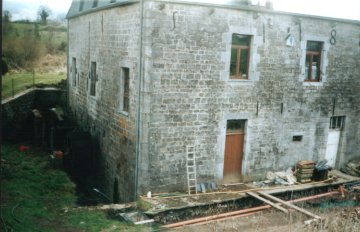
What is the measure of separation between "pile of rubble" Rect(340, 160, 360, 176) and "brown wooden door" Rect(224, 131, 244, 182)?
5493 millimetres

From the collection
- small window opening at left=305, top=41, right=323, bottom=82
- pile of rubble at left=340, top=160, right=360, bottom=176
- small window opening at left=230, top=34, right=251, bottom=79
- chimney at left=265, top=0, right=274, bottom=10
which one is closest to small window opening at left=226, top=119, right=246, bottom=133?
small window opening at left=230, top=34, right=251, bottom=79

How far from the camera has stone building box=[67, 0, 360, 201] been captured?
11.0 m

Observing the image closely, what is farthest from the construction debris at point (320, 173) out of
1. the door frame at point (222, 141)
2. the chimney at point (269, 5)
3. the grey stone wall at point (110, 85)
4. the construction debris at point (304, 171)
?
the grey stone wall at point (110, 85)

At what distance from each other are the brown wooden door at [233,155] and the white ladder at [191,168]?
1.46 m

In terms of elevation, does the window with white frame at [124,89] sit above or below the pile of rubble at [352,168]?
above

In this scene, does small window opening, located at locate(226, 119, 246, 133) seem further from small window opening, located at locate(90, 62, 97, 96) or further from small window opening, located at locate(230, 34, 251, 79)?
small window opening, located at locate(90, 62, 97, 96)

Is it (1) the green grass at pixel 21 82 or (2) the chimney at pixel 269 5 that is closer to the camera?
(2) the chimney at pixel 269 5

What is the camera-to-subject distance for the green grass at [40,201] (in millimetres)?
9102

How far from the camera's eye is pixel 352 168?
15.2 metres

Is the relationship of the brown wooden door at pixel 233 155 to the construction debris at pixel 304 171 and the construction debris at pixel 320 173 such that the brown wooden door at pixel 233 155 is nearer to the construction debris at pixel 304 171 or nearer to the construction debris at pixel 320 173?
the construction debris at pixel 304 171

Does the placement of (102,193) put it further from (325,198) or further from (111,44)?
(325,198)

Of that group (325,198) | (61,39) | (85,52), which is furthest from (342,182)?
(61,39)

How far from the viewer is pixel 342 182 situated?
13812 mm

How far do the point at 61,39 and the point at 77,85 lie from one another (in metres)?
11.1
